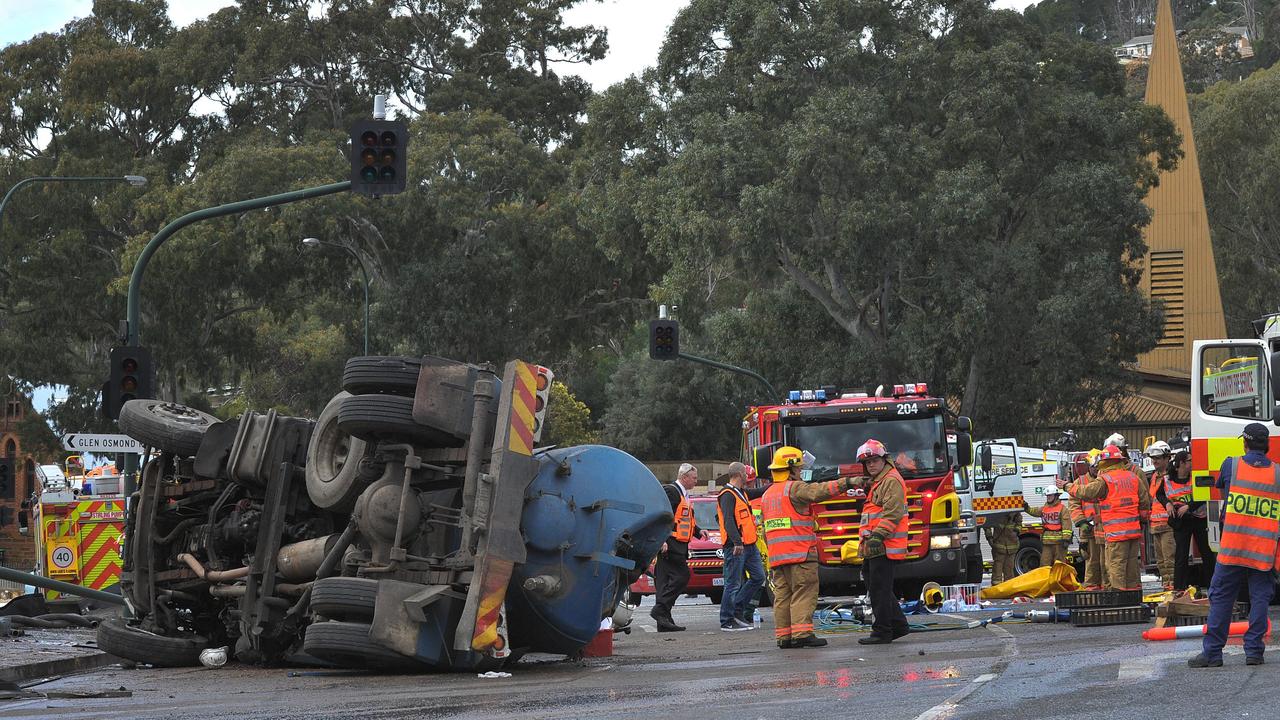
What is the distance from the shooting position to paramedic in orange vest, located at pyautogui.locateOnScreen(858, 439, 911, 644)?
14148 millimetres

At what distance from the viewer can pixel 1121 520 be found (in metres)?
16.8

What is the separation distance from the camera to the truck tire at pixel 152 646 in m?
13.6

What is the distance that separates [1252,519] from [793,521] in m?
4.28

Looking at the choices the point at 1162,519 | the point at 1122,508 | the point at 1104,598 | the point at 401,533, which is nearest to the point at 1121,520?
the point at 1122,508

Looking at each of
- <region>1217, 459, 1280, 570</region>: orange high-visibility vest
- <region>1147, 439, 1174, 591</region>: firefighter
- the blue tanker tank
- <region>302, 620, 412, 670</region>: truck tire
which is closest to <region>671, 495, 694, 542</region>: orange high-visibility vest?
the blue tanker tank

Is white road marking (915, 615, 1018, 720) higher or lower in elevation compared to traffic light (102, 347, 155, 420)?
lower

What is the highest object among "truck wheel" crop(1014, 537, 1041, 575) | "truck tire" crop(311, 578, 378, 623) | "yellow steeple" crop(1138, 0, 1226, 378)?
"yellow steeple" crop(1138, 0, 1226, 378)

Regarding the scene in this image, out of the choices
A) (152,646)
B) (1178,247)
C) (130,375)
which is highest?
(1178,247)

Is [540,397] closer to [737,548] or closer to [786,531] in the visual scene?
[786,531]

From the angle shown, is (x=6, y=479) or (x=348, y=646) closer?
(x=348, y=646)

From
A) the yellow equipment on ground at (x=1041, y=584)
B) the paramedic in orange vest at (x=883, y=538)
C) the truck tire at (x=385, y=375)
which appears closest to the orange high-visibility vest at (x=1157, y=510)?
the yellow equipment on ground at (x=1041, y=584)

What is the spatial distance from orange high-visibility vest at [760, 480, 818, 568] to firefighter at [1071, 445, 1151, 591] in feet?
12.9

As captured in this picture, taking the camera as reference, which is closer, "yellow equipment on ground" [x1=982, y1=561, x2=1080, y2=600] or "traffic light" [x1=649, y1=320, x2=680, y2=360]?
"yellow equipment on ground" [x1=982, y1=561, x2=1080, y2=600]

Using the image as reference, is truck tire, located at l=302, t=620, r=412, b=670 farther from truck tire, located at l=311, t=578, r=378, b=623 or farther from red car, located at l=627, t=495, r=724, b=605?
red car, located at l=627, t=495, r=724, b=605
